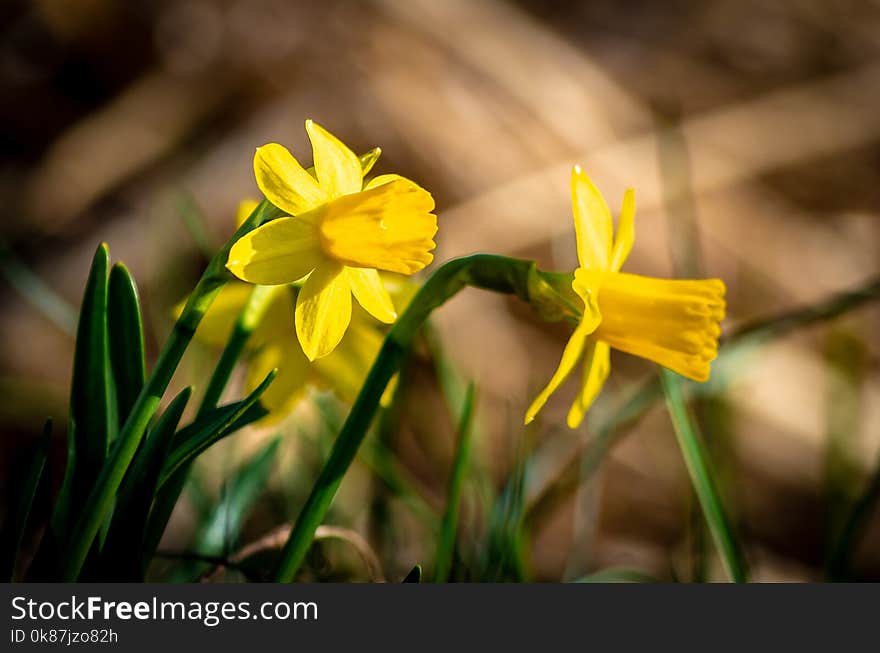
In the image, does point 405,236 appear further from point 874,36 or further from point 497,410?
point 874,36

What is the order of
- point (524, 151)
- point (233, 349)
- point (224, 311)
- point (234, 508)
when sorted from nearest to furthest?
point (233, 349)
point (224, 311)
point (234, 508)
point (524, 151)

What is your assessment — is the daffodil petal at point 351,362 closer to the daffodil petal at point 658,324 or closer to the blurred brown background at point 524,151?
the daffodil petal at point 658,324

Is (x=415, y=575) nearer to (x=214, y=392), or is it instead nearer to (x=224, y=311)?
(x=214, y=392)

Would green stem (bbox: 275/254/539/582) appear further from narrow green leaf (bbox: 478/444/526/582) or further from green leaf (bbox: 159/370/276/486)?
narrow green leaf (bbox: 478/444/526/582)

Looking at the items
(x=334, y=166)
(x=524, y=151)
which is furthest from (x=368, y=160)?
(x=524, y=151)

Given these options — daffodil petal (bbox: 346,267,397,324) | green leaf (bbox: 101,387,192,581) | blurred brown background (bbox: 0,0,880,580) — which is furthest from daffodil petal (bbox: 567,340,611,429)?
blurred brown background (bbox: 0,0,880,580)

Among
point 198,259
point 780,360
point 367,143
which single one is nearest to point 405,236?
point 198,259
